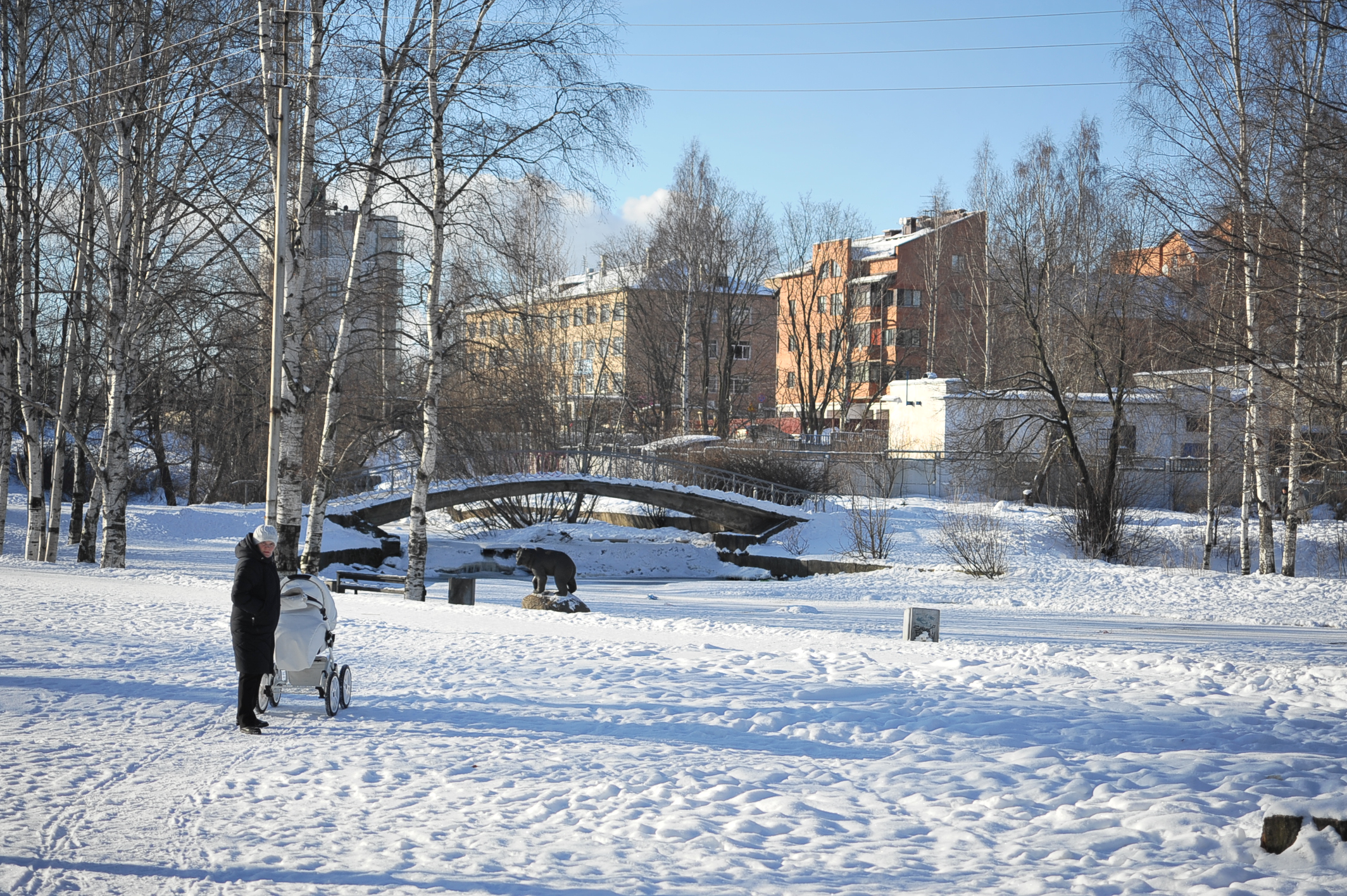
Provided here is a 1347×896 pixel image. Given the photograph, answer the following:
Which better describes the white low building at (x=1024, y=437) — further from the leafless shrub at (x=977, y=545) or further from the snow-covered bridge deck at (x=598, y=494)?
the snow-covered bridge deck at (x=598, y=494)

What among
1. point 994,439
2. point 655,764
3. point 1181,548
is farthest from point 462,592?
point 994,439

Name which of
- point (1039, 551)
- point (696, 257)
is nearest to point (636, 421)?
point (696, 257)

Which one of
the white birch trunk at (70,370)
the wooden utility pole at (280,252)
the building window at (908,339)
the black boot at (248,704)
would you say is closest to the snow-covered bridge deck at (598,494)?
the white birch trunk at (70,370)

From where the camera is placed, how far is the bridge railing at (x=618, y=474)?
3731 centimetres

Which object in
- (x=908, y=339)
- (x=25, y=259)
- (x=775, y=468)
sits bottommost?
(x=775, y=468)

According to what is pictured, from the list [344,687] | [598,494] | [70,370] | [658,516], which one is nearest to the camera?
[344,687]

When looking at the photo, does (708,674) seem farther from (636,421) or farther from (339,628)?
(636,421)

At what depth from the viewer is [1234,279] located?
2041 centimetres

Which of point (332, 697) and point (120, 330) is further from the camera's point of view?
point (120, 330)

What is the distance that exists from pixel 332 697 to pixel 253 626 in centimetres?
103

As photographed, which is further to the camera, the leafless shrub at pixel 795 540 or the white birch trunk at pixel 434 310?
the leafless shrub at pixel 795 540

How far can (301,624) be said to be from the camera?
29.0 ft

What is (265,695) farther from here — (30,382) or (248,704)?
(30,382)

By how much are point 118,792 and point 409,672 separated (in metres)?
4.75
